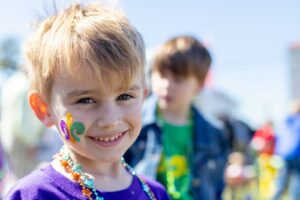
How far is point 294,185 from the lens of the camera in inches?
267

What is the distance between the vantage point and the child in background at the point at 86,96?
1.43 m

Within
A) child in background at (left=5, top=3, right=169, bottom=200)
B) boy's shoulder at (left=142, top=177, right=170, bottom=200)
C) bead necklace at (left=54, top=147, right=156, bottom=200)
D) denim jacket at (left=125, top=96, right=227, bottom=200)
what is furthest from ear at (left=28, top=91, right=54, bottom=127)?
denim jacket at (left=125, top=96, right=227, bottom=200)

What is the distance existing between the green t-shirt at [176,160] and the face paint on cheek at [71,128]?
121cm

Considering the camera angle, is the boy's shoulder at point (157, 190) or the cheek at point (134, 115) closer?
the cheek at point (134, 115)

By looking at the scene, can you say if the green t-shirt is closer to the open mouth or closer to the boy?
the boy

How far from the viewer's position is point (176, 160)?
2.76m

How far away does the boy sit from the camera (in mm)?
2680

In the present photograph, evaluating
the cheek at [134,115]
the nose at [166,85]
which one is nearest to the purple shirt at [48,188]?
the cheek at [134,115]

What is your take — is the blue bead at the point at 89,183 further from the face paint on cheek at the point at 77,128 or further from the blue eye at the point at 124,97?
the blue eye at the point at 124,97

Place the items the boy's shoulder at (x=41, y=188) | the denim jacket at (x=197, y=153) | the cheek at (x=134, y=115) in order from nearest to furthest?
1. the boy's shoulder at (x=41, y=188)
2. the cheek at (x=134, y=115)
3. the denim jacket at (x=197, y=153)

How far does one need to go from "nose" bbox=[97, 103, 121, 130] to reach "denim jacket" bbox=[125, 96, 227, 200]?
1146mm

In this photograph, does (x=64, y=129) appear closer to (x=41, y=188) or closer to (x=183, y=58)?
(x=41, y=188)

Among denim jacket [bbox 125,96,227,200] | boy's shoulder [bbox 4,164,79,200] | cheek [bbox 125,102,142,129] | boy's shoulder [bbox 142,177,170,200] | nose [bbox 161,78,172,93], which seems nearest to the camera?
boy's shoulder [bbox 4,164,79,200]

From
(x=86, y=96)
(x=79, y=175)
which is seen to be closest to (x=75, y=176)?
(x=79, y=175)
